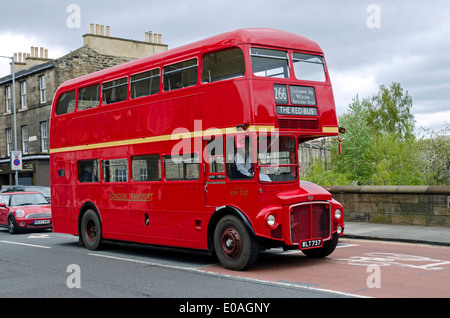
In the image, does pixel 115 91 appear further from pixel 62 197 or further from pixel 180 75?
pixel 62 197

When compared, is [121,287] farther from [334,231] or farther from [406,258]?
[406,258]

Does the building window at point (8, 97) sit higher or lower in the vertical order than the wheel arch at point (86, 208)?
higher

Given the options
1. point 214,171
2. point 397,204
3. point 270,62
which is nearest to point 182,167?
point 214,171

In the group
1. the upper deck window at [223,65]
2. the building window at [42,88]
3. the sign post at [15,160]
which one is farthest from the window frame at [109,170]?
the building window at [42,88]

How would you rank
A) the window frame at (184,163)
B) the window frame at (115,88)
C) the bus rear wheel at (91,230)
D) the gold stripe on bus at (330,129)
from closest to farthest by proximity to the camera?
the gold stripe on bus at (330,129)
the window frame at (184,163)
the window frame at (115,88)
the bus rear wheel at (91,230)

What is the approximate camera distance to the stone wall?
1577cm

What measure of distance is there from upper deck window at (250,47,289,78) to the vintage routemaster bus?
21 mm

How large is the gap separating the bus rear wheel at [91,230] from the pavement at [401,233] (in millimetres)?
6591

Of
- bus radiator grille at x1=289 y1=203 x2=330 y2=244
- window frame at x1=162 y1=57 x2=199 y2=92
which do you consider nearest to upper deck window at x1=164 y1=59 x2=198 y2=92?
window frame at x1=162 y1=57 x2=199 y2=92

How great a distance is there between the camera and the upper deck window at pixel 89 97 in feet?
45.3

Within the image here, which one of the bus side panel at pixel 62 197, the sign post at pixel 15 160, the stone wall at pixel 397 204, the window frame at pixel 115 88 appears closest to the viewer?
the window frame at pixel 115 88

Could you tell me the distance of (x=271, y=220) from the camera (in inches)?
373

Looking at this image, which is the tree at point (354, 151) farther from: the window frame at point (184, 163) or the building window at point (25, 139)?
the window frame at point (184, 163)

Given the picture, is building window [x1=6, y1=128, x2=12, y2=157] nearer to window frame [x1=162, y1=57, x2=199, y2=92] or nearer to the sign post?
→ the sign post
